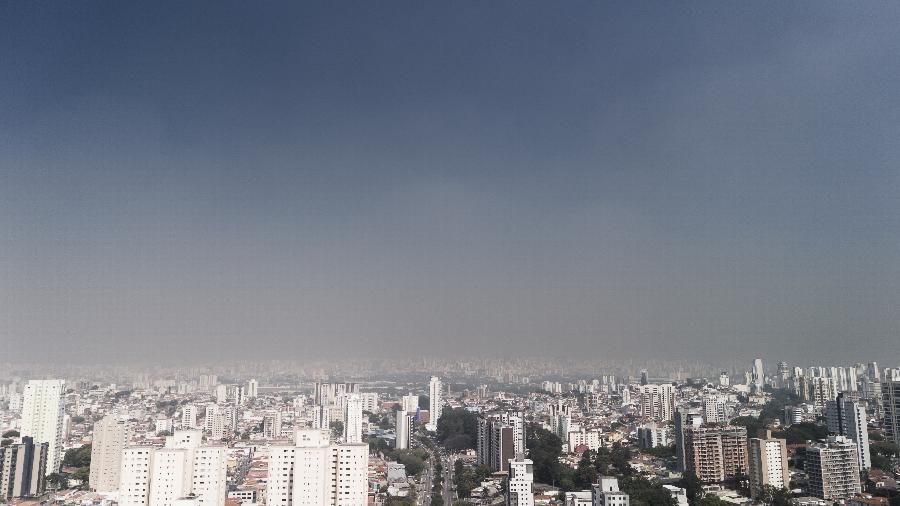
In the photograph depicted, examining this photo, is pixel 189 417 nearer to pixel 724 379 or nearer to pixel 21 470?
pixel 21 470

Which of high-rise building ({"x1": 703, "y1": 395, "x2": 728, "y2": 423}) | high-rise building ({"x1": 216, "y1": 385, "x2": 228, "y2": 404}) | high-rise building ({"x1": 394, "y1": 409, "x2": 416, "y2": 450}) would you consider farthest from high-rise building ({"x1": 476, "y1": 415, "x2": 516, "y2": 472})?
high-rise building ({"x1": 216, "y1": 385, "x2": 228, "y2": 404})

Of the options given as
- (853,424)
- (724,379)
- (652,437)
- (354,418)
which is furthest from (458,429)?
(724,379)

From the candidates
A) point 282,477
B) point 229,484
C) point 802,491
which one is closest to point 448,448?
point 229,484

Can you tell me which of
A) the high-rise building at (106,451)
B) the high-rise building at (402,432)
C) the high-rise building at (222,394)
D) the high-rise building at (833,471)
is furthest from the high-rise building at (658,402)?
the high-rise building at (106,451)

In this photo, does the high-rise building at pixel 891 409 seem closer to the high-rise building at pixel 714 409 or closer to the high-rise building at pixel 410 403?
the high-rise building at pixel 714 409

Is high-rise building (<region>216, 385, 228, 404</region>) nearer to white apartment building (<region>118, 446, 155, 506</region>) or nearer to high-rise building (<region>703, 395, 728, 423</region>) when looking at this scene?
white apartment building (<region>118, 446, 155, 506</region>)

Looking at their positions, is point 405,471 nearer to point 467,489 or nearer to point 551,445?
point 467,489
